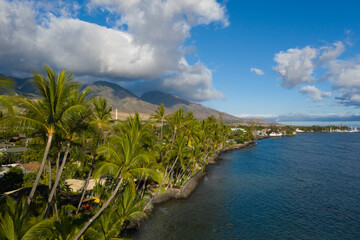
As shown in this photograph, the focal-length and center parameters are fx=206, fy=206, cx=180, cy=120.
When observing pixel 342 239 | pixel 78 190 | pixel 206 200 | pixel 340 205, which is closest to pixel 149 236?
pixel 78 190

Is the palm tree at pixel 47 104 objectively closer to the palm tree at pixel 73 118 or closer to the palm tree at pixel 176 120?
the palm tree at pixel 73 118

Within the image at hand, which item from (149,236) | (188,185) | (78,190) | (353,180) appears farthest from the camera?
(353,180)

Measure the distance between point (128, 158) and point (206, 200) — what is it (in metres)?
24.4

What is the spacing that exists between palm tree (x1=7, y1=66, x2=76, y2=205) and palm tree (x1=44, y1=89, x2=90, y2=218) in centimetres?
46

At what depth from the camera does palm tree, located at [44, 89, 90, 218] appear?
1303cm

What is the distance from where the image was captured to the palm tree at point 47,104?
12.1m

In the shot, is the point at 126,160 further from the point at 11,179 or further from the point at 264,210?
the point at 264,210

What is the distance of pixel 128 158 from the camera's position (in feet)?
47.4

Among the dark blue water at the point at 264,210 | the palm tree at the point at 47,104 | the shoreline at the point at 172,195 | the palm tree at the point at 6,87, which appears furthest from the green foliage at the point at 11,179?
the palm tree at the point at 6,87

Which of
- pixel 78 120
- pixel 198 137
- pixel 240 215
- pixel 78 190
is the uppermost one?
pixel 78 120

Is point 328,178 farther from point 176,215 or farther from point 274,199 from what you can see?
point 176,215

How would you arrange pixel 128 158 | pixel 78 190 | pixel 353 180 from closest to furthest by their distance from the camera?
pixel 128 158
pixel 78 190
pixel 353 180

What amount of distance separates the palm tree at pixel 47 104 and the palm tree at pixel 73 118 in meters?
0.46

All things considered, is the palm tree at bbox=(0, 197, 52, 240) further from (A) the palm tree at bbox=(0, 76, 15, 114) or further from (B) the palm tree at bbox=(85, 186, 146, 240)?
(A) the palm tree at bbox=(0, 76, 15, 114)
